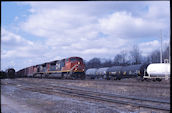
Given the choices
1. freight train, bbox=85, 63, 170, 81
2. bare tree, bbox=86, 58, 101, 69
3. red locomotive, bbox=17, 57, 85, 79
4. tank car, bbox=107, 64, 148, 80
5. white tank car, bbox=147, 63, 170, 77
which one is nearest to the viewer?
white tank car, bbox=147, 63, 170, 77

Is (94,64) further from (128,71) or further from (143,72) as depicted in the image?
(143,72)

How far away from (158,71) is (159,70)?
22 centimetres

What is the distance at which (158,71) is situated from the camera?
24.7 m

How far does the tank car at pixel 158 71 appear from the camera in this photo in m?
24.0

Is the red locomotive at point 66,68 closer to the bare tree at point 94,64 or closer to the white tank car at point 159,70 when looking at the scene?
the white tank car at point 159,70

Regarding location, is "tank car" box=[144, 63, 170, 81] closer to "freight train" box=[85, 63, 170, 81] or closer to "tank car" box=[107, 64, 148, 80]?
"freight train" box=[85, 63, 170, 81]

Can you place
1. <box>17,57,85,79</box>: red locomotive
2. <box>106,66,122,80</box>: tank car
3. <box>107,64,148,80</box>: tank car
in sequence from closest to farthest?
<box>107,64,148,80</box>: tank car → <box>17,57,85,79</box>: red locomotive → <box>106,66,122,80</box>: tank car

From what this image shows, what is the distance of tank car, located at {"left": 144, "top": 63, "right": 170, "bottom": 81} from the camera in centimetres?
2398

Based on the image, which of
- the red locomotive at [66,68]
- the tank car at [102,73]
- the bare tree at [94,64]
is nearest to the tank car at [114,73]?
the tank car at [102,73]

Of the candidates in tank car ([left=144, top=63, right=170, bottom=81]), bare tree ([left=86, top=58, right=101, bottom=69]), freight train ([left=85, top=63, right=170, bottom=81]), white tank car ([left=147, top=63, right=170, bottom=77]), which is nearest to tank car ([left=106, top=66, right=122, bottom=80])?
freight train ([left=85, top=63, right=170, bottom=81])

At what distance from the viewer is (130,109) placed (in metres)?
9.70

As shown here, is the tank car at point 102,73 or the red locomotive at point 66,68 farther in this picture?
the tank car at point 102,73

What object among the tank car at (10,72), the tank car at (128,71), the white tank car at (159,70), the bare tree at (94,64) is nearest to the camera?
the white tank car at (159,70)

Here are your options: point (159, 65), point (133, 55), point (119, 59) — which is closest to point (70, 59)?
point (159, 65)
